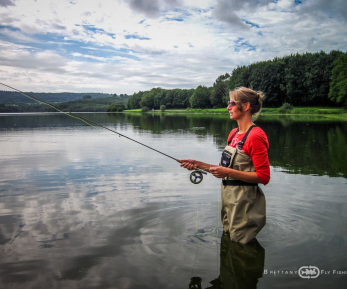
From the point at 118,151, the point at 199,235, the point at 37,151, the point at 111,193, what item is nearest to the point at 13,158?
the point at 37,151

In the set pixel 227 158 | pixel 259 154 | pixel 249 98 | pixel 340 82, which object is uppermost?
pixel 340 82

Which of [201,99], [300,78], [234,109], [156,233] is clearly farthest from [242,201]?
[201,99]

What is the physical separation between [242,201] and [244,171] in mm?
430

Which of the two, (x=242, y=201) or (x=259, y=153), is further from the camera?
(x=242, y=201)

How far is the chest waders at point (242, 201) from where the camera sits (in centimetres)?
407

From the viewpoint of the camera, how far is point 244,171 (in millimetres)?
4059

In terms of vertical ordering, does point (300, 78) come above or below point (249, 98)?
above

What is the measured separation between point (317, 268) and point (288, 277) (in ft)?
1.72

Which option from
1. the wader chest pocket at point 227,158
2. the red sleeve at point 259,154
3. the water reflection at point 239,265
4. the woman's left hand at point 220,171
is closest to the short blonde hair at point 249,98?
the red sleeve at point 259,154

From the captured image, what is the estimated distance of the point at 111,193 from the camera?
8.00m

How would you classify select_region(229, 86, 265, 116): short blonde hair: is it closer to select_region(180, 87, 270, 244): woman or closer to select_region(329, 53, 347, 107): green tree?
select_region(180, 87, 270, 244): woman

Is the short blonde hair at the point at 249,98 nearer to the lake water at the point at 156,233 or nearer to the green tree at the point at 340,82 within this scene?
the lake water at the point at 156,233

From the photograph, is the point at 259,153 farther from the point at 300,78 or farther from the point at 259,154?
the point at 300,78

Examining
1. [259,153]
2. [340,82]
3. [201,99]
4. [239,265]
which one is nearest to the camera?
[259,153]
